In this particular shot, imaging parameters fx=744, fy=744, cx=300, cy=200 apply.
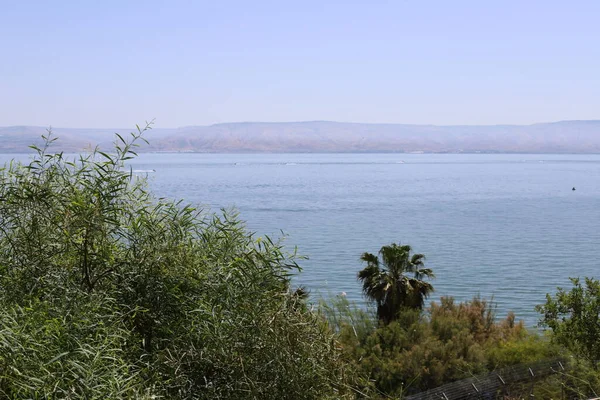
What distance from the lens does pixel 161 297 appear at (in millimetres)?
8469

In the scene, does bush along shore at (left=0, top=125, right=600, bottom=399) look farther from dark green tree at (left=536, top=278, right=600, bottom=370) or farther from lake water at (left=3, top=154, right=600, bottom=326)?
dark green tree at (left=536, top=278, right=600, bottom=370)

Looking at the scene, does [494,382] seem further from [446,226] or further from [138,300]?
[446,226]

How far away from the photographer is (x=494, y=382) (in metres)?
21.5

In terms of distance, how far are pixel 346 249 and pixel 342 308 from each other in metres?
37.5

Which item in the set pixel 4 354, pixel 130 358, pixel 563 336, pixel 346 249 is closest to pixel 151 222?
pixel 130 358

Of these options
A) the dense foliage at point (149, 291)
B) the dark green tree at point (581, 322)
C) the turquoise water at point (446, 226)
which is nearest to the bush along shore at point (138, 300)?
the dense foliage at point (149, 291)

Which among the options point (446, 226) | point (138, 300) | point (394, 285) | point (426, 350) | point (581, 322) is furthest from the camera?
point (446, 226)

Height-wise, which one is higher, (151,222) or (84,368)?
(151,222)

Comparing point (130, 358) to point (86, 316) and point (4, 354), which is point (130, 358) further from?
point (4, 354)

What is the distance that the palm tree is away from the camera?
28344mm

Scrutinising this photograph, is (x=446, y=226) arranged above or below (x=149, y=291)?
below

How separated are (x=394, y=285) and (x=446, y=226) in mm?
57826

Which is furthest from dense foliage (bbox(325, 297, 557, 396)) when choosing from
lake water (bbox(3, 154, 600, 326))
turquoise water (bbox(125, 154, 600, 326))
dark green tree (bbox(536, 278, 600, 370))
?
turquoise water (bbox(125, 154, 600, 326))

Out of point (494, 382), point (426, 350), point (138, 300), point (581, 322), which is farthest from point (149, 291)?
point (426, 350)
